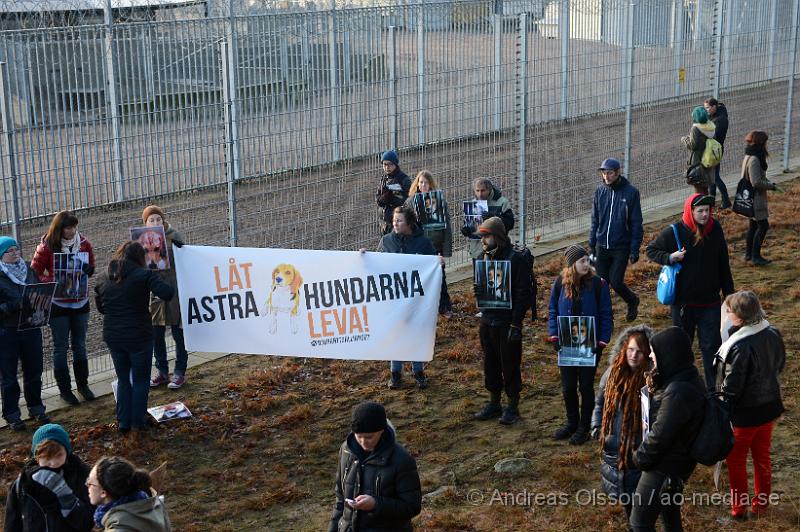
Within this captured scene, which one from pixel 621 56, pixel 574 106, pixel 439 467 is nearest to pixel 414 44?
pixel 574 106

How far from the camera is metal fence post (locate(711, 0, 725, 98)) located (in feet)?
56.9

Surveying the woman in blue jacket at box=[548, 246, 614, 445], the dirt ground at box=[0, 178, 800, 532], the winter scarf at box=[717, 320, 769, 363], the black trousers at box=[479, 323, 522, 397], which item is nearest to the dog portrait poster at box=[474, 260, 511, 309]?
the black trousers at box=[479, 323, 522, 397]

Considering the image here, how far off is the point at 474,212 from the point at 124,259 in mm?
4286

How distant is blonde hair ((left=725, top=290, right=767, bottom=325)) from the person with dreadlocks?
0.91m

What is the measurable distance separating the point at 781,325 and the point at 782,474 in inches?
144

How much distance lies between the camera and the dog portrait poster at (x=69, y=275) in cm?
941

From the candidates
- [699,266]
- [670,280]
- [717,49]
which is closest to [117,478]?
[670,280]

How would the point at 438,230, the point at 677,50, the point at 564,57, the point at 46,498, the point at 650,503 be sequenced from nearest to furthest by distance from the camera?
the point at 46,498 → the point at 650,503 → the point at 438,230 → the point at 564,57 → the point at 677,50

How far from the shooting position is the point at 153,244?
9.69 m

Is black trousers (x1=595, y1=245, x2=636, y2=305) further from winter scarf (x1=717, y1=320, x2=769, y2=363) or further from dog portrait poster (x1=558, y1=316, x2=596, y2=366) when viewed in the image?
winter scarf (x1=717, y1=320, x2=769, y2=363)

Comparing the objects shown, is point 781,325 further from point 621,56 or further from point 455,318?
point 621,56

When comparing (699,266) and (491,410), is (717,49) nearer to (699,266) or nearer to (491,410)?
(699,266)

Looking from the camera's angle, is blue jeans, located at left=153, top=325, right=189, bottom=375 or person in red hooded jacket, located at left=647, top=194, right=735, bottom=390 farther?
blue jeans, located at left=153, top=325, right=189, bottom=375

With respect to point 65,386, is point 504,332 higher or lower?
higher
